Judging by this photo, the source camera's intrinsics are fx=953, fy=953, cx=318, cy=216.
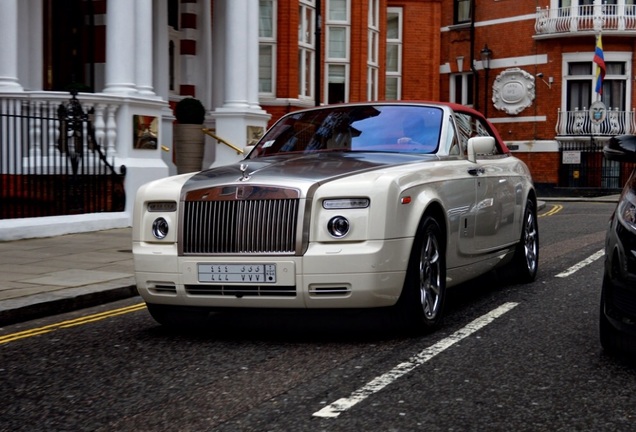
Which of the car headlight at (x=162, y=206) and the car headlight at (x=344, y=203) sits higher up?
the car headlight at (x=344, y=203)

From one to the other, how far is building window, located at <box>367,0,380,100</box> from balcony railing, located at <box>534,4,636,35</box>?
10798mm

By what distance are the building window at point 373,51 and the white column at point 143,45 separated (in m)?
15.1

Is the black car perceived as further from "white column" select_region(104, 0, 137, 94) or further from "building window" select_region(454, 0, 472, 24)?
"building window" select_region(454, 0, 472, 24)

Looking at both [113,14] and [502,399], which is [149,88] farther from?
[502,399]

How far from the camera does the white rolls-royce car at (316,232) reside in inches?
235

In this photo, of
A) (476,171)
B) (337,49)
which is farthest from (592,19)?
(476,171)

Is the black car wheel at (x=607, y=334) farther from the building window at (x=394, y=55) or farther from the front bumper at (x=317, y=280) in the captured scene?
the building window at (x=394, y=55)

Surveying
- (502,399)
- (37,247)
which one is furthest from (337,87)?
(502,399)

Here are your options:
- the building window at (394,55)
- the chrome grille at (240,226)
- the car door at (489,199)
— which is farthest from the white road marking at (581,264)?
the building window at (394,55)

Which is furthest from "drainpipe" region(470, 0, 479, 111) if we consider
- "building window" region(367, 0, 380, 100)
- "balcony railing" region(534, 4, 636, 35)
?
"building window" region(367, 0, 380, 100)

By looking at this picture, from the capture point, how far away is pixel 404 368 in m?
5.41

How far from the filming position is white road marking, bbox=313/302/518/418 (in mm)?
4587

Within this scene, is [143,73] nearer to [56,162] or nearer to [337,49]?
[56,162]

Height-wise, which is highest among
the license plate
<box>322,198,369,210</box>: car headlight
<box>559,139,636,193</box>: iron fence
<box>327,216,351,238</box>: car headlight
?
<box>322,198,369,210</box>: car headlight
